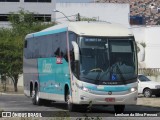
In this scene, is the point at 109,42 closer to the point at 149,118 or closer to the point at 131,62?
the point at 131,62

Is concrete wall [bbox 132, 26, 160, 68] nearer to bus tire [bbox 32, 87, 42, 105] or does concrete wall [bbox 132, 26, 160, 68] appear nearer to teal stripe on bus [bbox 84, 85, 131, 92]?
bus tire [bbox 32, 87, 42, 105]

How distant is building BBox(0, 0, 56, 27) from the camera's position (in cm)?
9644

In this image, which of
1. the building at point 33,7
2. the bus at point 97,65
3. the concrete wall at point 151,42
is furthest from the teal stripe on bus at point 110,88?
the building at point 33,7

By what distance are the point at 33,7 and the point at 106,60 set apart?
249 feet

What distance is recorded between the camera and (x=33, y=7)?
97.5m

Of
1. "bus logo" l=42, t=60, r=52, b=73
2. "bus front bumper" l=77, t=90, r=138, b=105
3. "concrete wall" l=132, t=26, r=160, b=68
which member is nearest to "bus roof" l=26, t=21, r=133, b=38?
"bus front bumper" l=77, t=90, r=138, b=105

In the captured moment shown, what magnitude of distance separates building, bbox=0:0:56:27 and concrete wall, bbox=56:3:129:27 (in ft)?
7.10

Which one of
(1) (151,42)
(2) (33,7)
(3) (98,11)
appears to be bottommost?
(1) (151,42)

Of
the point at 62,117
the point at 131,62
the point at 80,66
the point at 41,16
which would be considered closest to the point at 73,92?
the point at 80,66

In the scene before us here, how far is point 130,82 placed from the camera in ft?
74.9

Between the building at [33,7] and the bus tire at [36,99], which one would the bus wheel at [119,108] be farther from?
the building at [33,7]

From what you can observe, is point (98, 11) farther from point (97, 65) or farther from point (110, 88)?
point (110, 88)

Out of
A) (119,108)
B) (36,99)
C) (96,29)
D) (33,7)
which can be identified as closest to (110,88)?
(119,108)

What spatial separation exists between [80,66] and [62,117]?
9683 mm
